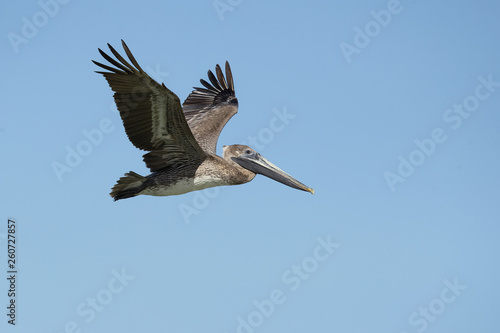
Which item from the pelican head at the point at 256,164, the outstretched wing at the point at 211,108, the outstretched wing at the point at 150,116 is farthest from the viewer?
the outstretched wing at the point at 211,108

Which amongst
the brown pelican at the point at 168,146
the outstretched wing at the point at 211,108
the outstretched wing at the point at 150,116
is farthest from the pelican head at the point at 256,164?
the outstretched wing at the point at 150,116

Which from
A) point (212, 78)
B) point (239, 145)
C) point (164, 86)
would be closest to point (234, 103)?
point (212, 78)

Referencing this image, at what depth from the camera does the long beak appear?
1186cm

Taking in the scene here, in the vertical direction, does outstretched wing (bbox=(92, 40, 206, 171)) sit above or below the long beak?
above

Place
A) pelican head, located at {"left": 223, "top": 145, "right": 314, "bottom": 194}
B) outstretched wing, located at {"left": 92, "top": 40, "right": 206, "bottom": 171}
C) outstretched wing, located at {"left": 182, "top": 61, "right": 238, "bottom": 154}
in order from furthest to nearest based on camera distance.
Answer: outstretched wing, located at {"left": 182, "top": 61, "right": 238, "bottom": 154}
pelican head, located at {"left": 223, "top": 145, "right": 314, "bottom": 194}
outstretched wing, located at {"left": 92, "top": 40, "right": 206, "bottom": 171}

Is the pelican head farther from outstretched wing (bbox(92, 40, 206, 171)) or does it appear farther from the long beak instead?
outstretched wing (bbox(92, 40, 206, 171))

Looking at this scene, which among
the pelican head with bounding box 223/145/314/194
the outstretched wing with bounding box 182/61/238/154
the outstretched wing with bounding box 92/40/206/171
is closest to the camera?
the outstretched wing with bounding box 92/40/206/171

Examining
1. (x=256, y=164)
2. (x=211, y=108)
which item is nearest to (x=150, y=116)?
(x=256, y=164)

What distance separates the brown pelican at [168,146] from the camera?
9.71 metres

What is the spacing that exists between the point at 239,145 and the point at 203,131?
43.6 inches

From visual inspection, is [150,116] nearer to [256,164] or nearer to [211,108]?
[256,164]

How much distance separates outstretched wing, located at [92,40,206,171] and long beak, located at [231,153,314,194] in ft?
3.04

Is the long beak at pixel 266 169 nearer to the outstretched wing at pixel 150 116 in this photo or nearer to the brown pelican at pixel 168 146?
the brown pelican at pixel 168 146

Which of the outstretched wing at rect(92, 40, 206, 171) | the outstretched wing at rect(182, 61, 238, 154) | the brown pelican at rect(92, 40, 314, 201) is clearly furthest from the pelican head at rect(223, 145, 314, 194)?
the outstretched wing at rect(92, 40, 206, 171)
